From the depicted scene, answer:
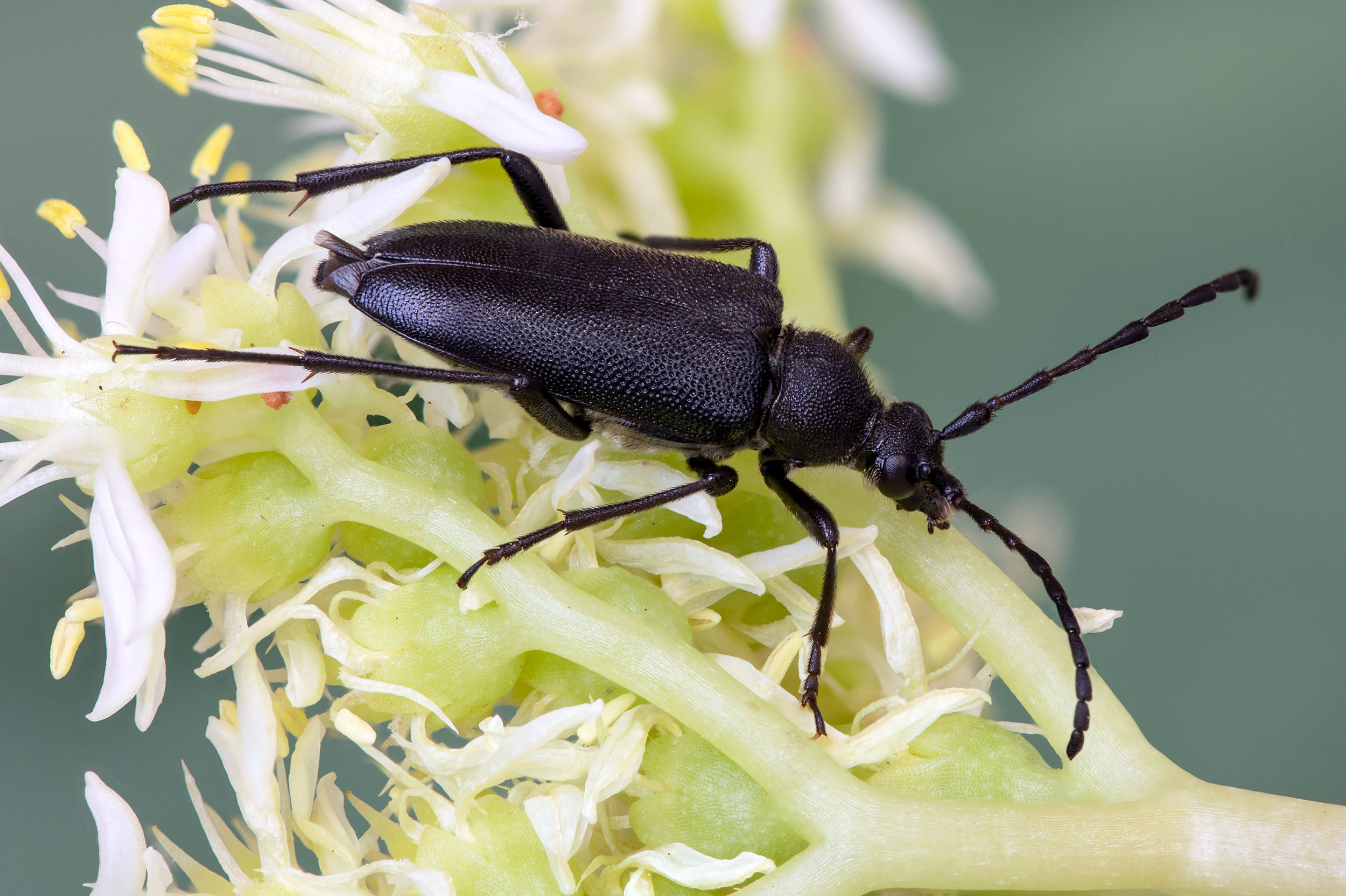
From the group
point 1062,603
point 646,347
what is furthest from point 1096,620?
point 646,347

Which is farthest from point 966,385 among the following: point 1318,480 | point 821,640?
point 821,640

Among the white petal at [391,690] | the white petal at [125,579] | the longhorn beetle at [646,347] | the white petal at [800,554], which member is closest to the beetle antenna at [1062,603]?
the longhorn beetle at [646,347]

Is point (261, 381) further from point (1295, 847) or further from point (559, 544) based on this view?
point (1295, 847)

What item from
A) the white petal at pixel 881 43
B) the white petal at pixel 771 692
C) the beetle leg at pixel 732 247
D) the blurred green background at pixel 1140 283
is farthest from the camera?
the white petal at pixel 881 43

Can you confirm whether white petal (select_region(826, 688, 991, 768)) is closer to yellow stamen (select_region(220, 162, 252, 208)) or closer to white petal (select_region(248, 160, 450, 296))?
white petal (select_region(248, 160, 450, 296))

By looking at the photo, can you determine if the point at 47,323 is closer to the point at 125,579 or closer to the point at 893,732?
the point at 125,579

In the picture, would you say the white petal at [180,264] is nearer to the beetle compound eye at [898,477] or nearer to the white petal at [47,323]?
the white petal at [47,323]
